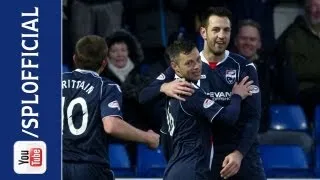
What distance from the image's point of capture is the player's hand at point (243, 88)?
6.87 metres

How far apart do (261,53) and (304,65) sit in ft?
2.19

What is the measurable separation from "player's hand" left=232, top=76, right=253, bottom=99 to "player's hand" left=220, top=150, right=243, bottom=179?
1.22ft

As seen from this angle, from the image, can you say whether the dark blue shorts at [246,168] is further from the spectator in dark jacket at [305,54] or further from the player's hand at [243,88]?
the spectator in dark jacket at [305,54]

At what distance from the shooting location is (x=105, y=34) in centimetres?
1062

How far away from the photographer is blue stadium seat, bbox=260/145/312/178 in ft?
31.6

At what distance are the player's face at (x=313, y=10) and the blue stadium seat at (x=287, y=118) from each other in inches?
36.6

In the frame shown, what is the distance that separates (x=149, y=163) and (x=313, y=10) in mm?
2346

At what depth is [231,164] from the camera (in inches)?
268

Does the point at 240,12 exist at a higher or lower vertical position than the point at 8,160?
higher

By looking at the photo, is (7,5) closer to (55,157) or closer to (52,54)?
(52,54)

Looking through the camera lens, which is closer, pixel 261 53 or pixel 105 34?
pixel 261 53

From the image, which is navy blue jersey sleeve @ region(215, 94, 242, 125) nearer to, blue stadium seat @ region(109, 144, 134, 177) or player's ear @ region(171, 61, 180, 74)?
player's ear @ region(171, 61, 180, 74)

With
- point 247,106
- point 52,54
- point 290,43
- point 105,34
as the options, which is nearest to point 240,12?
point 290,43

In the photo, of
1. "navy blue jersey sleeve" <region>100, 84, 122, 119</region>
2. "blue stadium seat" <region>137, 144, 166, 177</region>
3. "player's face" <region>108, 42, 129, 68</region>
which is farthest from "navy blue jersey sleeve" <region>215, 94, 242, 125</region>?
"player's face" <region>108, 42, 129, 68</region>
